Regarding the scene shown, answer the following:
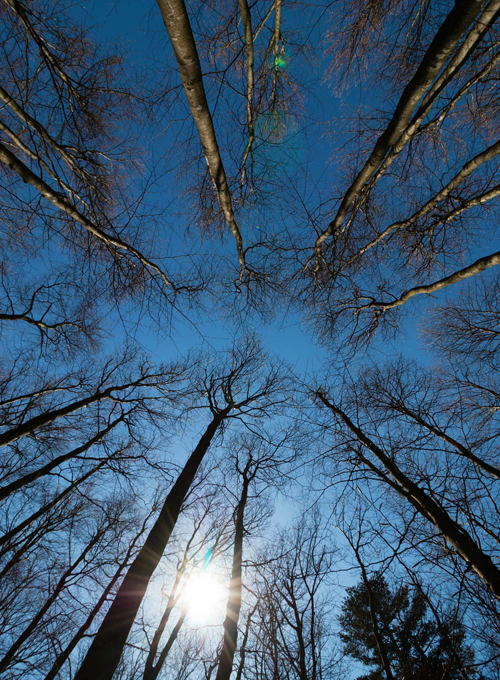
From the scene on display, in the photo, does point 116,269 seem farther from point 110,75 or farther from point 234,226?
point 110,75

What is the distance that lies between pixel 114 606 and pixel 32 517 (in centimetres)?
480

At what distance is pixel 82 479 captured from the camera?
23.9ft

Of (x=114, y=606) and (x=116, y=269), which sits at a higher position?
(x=116, y=269)

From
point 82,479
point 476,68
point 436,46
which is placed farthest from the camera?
point 82,479

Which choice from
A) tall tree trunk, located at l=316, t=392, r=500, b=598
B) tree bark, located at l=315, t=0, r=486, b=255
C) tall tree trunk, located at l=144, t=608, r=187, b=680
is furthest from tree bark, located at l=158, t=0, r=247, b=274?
tall tree trunk, located at l=144, t=608, r=187, b=680

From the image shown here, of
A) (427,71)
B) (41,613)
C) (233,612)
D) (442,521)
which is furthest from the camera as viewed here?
(41,613)

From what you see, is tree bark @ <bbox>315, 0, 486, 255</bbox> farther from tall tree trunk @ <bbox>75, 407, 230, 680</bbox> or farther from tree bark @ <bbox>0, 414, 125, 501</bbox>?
tree bark @ <bbox>0, 414, 125, 501</bbox>

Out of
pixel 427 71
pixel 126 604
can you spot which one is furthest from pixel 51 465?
pixel 427 71

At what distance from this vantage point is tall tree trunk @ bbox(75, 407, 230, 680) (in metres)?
2.86

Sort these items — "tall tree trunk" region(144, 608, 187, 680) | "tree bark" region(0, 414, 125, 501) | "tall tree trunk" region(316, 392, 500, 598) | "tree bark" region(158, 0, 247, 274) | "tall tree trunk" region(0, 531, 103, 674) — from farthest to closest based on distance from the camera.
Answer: "tall tree trunk" region(144, 608, 187, 680) < "tall tree trunk" region(0, 531, 103, 674) < "tree bark" region(0, 414, 125, 501) < "tall tree trunk" region(316, 392, 500, 598) < "tree bark" region(158, 0, 247, 274)

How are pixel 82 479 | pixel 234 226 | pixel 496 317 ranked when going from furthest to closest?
pixel 82 479, pixel 496 317, pixel 234 226

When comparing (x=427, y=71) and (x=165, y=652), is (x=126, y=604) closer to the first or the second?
(x=427, y=71)

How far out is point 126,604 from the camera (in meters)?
3.34

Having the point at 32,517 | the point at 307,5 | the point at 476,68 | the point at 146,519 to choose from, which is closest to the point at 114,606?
the point at 32,517
